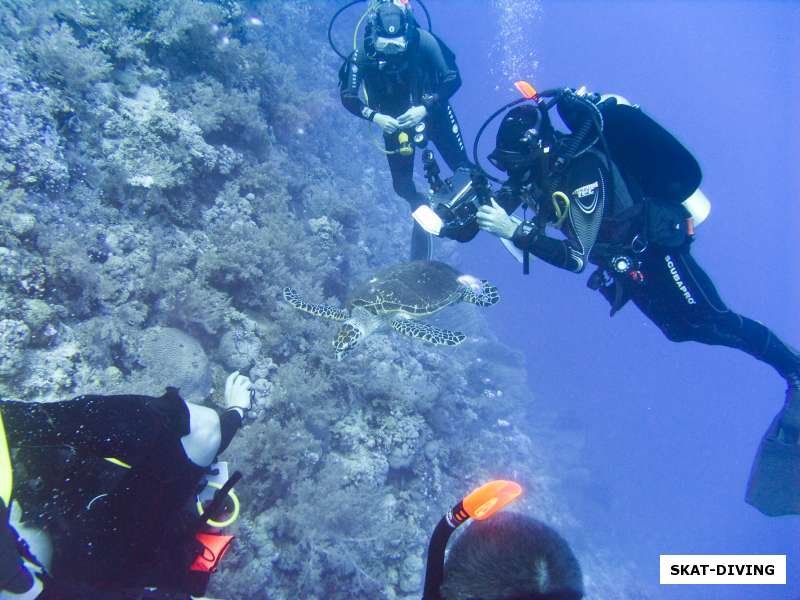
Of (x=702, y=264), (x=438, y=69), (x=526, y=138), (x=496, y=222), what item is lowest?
(x=496, y=222)

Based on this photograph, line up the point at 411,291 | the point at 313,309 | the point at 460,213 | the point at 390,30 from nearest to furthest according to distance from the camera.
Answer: the point at 460,213, the point at 313,309, the point at 411,291, the point at 390,30

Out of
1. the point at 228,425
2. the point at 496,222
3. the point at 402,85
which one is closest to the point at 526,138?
the point at 496,222

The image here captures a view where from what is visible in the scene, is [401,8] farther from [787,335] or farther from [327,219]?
[787,335]

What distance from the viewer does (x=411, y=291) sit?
203 inches

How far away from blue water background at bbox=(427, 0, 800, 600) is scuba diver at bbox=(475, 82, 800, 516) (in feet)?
2.80

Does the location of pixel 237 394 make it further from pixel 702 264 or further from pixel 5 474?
pixel 702 264

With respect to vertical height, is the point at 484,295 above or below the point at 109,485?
above

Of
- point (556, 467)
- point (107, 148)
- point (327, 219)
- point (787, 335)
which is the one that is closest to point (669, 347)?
point (787, 335)

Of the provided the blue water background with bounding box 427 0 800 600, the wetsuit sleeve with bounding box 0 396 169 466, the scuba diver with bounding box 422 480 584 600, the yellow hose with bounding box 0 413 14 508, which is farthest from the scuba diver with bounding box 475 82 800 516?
the yellow hose with bounding box 0 413 14 508

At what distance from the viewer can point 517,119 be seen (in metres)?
3.50

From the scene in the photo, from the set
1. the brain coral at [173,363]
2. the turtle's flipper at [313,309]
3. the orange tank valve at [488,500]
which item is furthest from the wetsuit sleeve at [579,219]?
the brain coral at [173,363]

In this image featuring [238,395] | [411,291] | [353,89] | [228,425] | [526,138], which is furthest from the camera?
[353,89]

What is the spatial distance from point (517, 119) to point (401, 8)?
3.48 m

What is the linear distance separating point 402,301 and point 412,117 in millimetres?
2754
